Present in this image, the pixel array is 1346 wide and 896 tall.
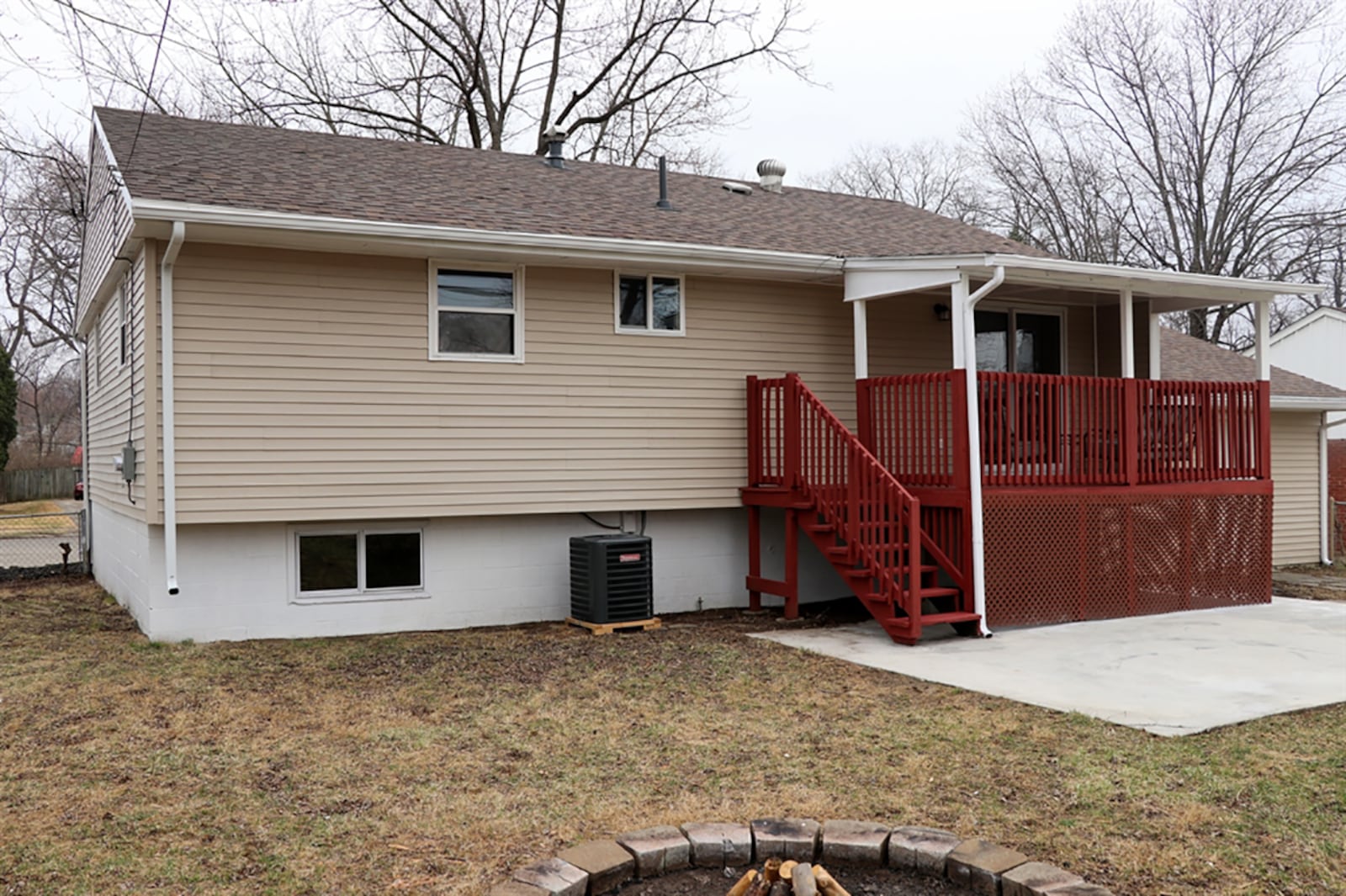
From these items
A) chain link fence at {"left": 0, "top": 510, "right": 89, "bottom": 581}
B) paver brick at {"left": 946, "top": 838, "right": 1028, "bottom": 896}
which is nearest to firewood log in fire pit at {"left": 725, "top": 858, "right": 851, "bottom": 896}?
paver brick at {"left": 946, "top": 838, "right": 1028, "bottom": 896}

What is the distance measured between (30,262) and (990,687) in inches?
1208

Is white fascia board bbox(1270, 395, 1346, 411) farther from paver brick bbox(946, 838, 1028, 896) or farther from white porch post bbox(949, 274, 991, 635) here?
paver brick bbox(946, 838, 1028, 896)

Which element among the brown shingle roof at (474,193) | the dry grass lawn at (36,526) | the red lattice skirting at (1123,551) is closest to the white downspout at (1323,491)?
the red lattice skirting at (1123,551)

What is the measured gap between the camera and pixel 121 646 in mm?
7992

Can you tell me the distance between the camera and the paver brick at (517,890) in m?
3.26

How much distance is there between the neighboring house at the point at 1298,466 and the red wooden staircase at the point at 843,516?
722 cm

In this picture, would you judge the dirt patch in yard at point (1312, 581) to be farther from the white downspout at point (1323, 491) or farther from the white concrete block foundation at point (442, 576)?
the white concrete block foundation at point (442, 576)

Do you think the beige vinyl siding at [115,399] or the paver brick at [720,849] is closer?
the paver brick at [720,849]

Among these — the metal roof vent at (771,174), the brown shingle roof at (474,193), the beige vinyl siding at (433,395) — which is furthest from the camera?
the metal roof vent at (771,174)

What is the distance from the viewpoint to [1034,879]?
131 inches

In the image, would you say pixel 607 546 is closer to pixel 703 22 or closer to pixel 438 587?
pixel 438 587

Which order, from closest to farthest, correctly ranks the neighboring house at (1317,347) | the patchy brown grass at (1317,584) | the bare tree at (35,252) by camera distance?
the patchy brown grass at (1317,584) < the bare tree at (35,252) < the neighboring house at (1317,347)

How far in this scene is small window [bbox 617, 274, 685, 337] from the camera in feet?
32.0

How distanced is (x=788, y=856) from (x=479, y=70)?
20.1m
